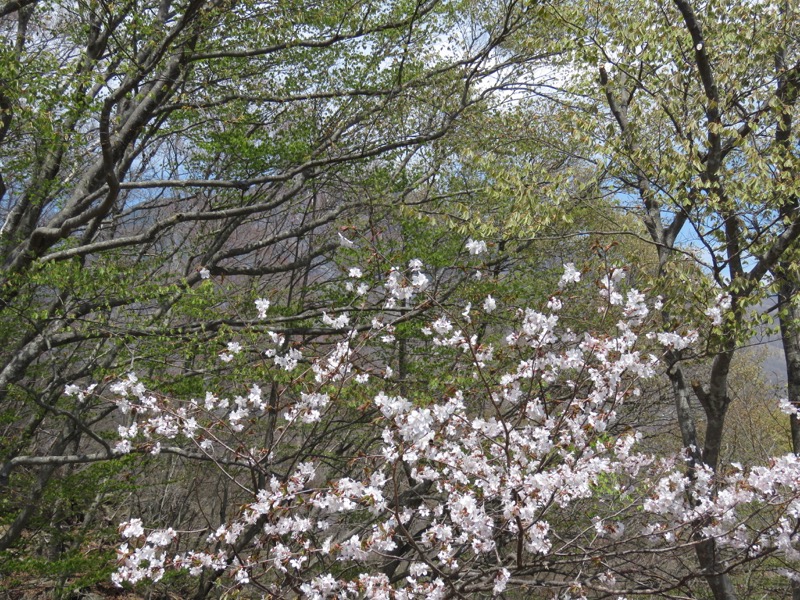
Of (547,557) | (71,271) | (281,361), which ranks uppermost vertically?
(71,271)

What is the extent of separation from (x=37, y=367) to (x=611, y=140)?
7.12 m

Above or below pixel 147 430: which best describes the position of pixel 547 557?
below

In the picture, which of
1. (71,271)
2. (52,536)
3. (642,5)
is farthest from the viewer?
(52,536)

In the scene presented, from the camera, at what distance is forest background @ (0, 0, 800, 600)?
3.62 m

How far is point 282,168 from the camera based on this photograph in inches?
311

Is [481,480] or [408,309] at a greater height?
[408,309]

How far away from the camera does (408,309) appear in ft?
15.6

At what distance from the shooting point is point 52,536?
7188 millimetres

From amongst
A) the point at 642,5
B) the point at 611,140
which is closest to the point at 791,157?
the point at 611,140

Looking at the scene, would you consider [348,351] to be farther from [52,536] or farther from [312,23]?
[52,536]

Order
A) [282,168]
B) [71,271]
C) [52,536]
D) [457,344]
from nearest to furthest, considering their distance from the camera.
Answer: [457,344], [71,271], [52,536], [282,168]

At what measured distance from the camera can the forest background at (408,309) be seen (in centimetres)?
362

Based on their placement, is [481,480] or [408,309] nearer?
[481,480]

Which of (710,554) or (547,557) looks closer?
(547,557)
